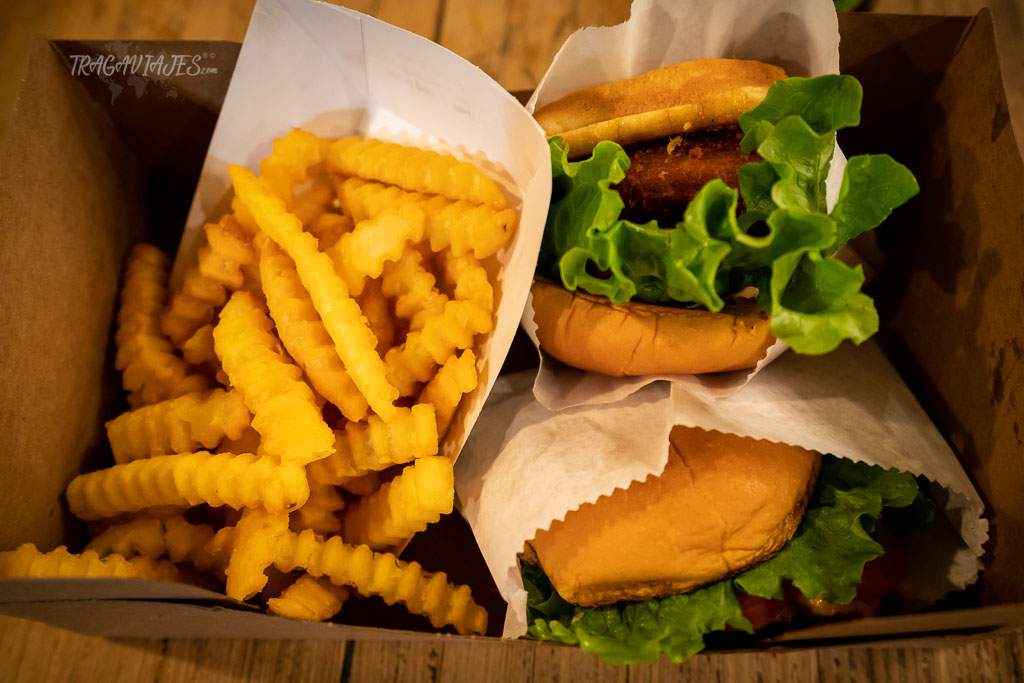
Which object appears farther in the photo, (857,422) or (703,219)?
(857,422)

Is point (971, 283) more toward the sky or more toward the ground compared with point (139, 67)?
more toward the ground

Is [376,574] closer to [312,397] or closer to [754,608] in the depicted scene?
[312,397]

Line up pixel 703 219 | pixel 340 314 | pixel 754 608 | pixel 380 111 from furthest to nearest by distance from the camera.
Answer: pixel 380 111 → pixel 754 608 → pixel 340 314 → pixel 703 219

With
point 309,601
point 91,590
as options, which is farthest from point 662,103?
point 91,590

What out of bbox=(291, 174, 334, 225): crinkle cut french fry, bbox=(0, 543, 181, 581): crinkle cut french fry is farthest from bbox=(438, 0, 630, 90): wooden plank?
bbox=(0, 543, 181, 581): crinkle cut french fry

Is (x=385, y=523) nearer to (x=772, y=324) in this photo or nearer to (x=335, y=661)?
(x=335, y=661)

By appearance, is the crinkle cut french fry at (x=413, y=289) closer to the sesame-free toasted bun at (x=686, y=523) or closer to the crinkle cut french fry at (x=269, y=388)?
the crinkle cut french fry at (x=269, y=388)

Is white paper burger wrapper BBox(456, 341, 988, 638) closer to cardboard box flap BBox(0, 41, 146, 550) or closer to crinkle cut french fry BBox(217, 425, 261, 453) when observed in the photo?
crinkle cut french fry BBox(217, 425, 261, 453)
